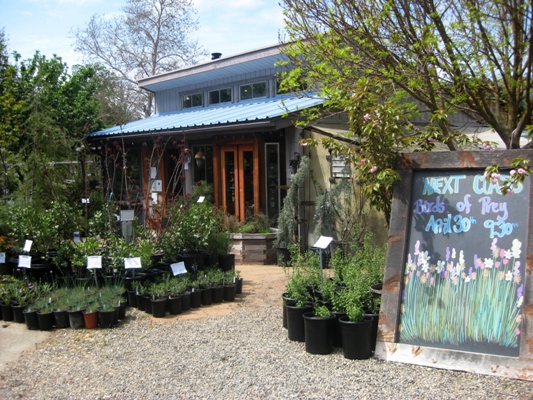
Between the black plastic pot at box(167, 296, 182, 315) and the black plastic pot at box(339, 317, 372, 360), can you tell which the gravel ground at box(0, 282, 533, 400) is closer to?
the black plastic pot at box(339, 317, 372, 360)

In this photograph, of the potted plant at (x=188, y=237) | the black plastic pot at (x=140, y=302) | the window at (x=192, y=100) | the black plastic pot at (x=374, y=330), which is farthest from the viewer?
the window at (x=192, y=100)

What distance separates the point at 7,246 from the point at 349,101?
6093 millimetres

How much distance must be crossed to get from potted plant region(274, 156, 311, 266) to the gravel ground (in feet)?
12.8

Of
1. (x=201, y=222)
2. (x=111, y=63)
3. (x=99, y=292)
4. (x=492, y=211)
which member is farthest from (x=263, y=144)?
(x=111, y=63)

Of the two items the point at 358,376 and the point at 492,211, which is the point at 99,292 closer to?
the point at 358,376

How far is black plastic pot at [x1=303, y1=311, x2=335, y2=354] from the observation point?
4973mm

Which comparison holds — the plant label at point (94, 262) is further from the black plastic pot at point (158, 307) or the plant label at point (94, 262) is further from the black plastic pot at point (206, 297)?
the black plastic pot at point (206, 297)

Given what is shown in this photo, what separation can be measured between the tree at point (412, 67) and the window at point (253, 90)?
6.76m

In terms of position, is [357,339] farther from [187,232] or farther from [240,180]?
[240,180]

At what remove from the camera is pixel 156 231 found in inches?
331

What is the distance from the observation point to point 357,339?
481 centimetres

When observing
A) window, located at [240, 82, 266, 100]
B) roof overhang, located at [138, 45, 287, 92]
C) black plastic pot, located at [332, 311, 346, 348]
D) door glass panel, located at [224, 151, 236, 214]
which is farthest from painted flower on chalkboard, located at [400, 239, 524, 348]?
window, located at [240, 82, 266, 100]

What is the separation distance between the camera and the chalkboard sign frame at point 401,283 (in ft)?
13.8

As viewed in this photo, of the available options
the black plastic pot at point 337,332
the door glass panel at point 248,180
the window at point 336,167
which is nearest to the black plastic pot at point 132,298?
the black plastic pot at point 337,332
